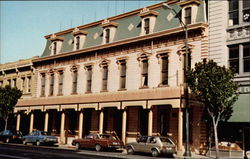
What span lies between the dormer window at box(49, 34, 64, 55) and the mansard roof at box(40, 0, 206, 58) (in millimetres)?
467

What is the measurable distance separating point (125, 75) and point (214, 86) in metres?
11.7

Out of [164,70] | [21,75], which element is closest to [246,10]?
[164,70]

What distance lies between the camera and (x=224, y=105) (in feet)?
72.4

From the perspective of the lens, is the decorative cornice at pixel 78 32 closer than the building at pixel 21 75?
Yes

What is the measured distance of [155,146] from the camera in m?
23.7

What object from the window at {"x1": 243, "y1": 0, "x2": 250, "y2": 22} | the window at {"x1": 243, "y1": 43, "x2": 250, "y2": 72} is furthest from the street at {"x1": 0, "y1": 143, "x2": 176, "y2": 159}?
the window at {"x1": 243, "y1": 0, "x2": 250, "y2": 22}

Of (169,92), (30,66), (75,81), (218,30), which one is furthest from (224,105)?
(30,66)

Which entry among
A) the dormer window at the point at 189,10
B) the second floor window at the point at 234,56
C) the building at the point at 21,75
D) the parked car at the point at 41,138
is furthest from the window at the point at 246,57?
the building at the point at 21,75

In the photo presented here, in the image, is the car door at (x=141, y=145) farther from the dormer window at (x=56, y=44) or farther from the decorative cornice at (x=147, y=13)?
the dormer window at (x=56, y=44)

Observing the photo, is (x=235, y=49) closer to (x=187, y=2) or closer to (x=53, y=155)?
(x=187, y=2)

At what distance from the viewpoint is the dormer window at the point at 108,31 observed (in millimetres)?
34094

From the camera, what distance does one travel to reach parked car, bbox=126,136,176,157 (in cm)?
2345

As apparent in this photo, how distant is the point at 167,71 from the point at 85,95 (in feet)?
28.2

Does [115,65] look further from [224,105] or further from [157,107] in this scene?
[224,105]
